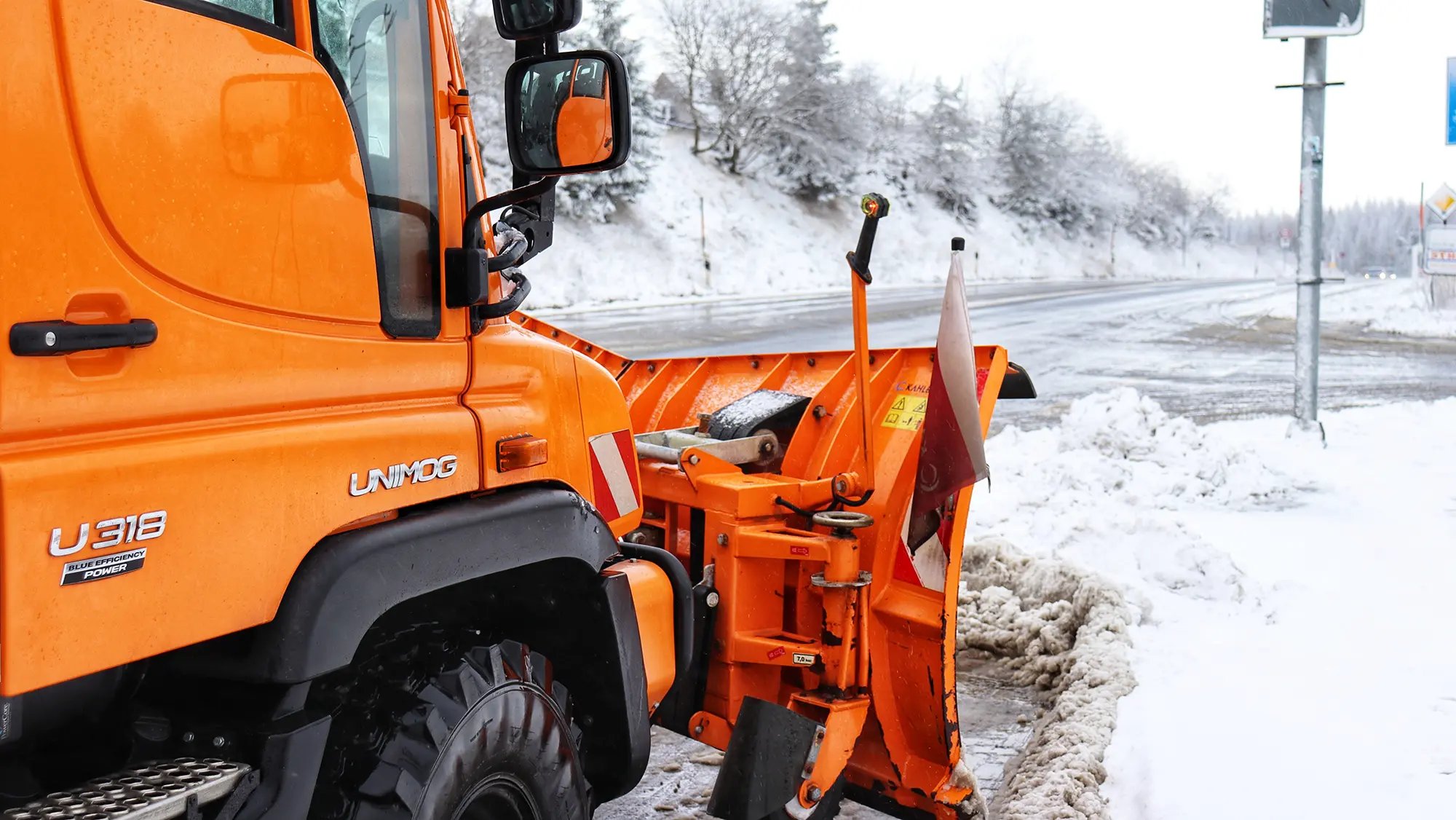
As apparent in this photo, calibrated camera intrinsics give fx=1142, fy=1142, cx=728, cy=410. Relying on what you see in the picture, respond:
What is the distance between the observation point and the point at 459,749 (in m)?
2.04

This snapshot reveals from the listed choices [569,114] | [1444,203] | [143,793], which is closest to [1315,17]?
[1444,203]

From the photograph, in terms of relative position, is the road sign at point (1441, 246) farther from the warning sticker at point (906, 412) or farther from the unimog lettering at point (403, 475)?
the unimog lettering at point (403, 475)

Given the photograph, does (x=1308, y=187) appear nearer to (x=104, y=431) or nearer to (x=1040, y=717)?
(x=1040, y=717)

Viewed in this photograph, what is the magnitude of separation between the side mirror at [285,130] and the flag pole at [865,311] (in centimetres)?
171

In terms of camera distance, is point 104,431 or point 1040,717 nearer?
point 104,431

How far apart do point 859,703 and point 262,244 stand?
2224mm

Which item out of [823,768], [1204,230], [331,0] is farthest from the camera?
[1204,230]

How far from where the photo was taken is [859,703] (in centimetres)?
334

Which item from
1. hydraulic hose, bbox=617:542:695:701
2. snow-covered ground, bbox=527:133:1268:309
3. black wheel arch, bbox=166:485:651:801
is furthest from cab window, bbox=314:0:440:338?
snow-covered ground, bbox=527:133:1268:309

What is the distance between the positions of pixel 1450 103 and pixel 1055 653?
9185mm

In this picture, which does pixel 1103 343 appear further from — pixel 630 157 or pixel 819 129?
pixel 819 129

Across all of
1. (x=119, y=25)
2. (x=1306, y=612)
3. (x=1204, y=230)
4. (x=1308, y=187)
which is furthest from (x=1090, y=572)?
(x=1204, y=230)

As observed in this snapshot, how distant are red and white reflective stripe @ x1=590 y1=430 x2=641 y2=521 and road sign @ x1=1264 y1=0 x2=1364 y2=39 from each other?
7.92m

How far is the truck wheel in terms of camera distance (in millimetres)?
1930
